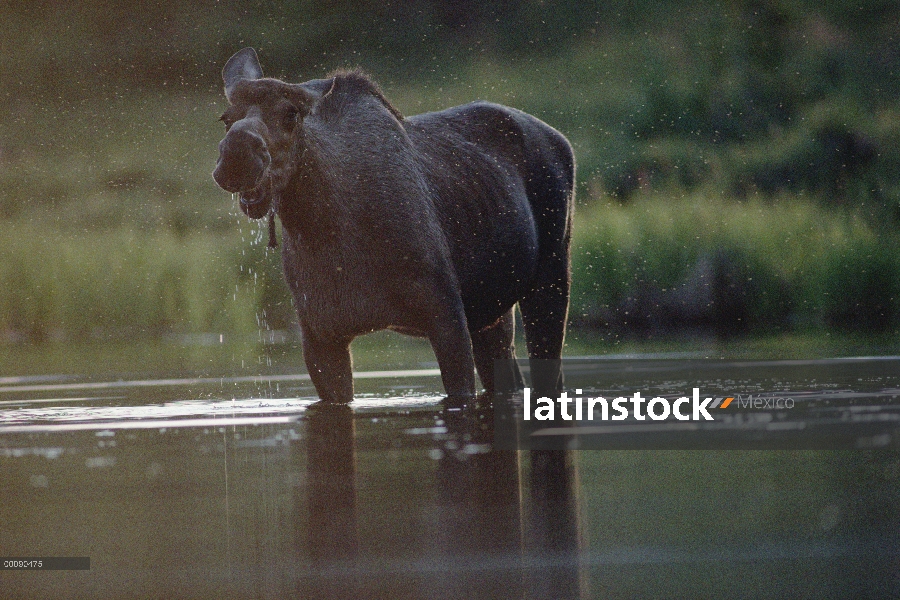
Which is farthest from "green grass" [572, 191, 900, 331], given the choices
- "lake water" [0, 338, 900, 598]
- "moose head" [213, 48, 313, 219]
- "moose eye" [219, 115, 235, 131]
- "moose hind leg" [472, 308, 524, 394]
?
"moose eye" [219, 115, 235, 131]

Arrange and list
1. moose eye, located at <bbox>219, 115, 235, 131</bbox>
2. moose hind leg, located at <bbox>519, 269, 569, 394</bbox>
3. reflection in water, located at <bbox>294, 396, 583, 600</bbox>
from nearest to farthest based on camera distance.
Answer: reflection in water, located at <bbox>294, 396, 583, 600</bbox> → moose eye, located at <bbox>219, 115, 235, 131</bbox> → moose hind leg, located at <bbox>519, 269, 569, 394</bbox>

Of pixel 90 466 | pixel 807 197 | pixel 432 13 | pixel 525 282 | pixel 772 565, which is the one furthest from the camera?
pixel 432 13

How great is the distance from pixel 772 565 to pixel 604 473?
44.8 inches

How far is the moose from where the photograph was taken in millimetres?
5145

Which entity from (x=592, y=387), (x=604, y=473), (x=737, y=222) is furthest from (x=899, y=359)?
(x=737, y=222)

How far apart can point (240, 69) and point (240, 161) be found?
2.75 ft

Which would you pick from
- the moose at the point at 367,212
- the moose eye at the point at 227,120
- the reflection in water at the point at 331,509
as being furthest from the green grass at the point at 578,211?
the reflection in water at the point at 331,509

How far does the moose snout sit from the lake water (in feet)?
3.02

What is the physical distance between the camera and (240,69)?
5484 mm

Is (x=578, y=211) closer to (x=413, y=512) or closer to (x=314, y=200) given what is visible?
(x=314, y=200)

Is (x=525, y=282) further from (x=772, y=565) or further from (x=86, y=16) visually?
(x=86, y=16)

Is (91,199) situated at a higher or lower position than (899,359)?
higher

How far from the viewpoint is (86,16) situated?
22953 mm

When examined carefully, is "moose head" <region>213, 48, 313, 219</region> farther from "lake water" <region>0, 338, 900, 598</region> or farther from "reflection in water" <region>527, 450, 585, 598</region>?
"reflection in water" <region>527, 450, 585, 598</region>
